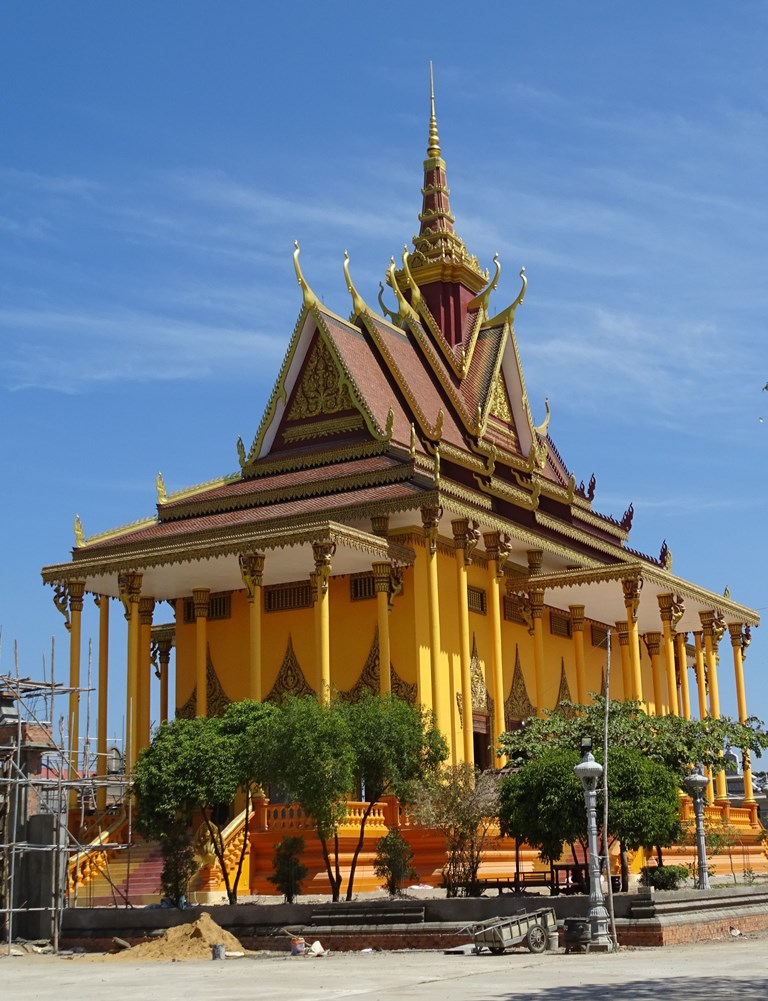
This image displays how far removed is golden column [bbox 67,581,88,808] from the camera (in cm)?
2903

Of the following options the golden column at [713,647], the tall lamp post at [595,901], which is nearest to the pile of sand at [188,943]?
the tall lamp post at [595,901]

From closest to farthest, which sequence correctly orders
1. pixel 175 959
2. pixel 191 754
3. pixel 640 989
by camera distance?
pixel 640 989 → pixel 175 959 → pixel 191 754

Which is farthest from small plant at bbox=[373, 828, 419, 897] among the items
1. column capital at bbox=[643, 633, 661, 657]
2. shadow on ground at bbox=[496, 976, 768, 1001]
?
column capital at bbox=[643, 633, 661, 657]

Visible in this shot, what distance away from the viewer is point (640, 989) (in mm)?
12812

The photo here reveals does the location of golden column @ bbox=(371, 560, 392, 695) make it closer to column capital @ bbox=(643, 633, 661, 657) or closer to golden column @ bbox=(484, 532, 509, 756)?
golden column @ bbox=(484, 532, 509, 756)

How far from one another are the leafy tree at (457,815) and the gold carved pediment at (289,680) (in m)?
7.37

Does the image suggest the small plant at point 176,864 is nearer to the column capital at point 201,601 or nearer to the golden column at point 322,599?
the golden column at point 322,599

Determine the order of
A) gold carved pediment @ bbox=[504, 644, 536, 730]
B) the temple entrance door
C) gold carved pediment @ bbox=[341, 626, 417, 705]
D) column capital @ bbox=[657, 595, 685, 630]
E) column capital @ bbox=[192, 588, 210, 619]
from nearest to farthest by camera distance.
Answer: gold carved pediment @ bbox=[341, 626, 417, 705] → the temple entrance door → column capital @ bbox=[192, 588, 210, 619] → gold carved pediment @ bbox=[504, 644, 536, 730] → column capital @ bbox=[657, 595, 685, 630]

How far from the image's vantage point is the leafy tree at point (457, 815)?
22.4m

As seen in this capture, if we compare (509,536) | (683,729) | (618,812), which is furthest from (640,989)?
(509,536)

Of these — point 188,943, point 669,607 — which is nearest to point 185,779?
point 188,943

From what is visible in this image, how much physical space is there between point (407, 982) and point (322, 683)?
10731 millimetres

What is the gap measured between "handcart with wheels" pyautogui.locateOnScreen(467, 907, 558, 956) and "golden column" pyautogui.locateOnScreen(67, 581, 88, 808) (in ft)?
39.3

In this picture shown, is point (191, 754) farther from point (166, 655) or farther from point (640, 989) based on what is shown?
point (166, 655)
